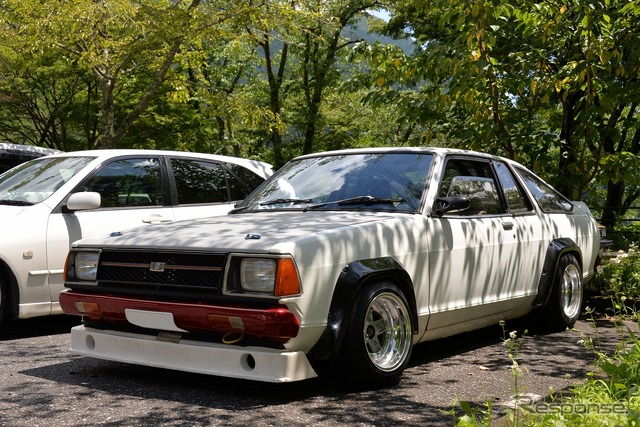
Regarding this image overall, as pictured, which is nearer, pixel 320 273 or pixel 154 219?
pixel 320 273

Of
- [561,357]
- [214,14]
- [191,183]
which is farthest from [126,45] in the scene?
[561,357]

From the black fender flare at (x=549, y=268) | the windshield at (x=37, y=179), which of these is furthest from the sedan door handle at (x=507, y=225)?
the windshield at (x=37, y=179)

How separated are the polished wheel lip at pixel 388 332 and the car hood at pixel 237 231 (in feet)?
1.86

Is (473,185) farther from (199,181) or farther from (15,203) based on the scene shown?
(15,203)

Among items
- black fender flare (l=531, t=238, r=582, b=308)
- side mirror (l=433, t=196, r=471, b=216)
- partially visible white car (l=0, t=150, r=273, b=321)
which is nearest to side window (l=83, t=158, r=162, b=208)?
partially visible white car (l=0, t=150, r=273, b=321)

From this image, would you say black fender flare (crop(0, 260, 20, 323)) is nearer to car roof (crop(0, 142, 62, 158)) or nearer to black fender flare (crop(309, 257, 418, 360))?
black fender flare (crop(309, 257, 418, 360))

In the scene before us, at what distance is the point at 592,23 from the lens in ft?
27.8

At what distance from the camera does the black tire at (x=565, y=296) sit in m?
7.30

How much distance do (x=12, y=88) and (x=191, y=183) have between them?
20.4 m

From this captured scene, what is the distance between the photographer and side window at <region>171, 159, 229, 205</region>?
8.45 metres

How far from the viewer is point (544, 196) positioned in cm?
771

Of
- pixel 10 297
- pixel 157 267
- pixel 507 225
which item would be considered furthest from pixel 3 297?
pixel 507 225

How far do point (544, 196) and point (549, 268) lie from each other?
2.64 feet

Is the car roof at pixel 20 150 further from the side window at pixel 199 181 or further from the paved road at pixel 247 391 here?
the paved road at pixel 247 391
